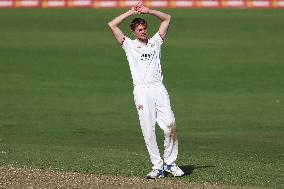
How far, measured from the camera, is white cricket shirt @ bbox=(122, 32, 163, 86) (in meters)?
16.5

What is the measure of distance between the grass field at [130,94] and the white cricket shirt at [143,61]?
1735mm

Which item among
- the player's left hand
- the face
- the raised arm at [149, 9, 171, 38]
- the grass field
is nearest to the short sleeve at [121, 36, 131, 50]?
the face

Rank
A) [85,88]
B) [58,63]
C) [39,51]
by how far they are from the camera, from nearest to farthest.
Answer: [85,88], [58,63], [39,51]

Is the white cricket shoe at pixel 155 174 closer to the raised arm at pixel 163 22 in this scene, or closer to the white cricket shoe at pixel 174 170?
the white cricket shoe at pixel 174 170

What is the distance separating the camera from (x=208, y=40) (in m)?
48.3

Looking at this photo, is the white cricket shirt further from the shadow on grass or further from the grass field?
the shadow on grass

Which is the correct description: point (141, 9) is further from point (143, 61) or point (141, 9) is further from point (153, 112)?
point (153, 112)

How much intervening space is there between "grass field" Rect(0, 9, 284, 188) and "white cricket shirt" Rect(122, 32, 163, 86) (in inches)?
68.3

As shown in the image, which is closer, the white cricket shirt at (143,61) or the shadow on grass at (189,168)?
the white cricket shirt at (143,61)

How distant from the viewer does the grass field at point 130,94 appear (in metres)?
19.3

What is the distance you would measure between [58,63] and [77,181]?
25107mm

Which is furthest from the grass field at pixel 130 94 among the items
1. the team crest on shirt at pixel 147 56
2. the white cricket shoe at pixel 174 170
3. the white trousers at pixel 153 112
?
the team crest on shirt at pixel 147 56

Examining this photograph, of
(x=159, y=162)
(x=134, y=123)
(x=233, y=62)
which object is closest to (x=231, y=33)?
(x=233, y=62)

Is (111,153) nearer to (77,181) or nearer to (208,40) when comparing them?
(77,181)
